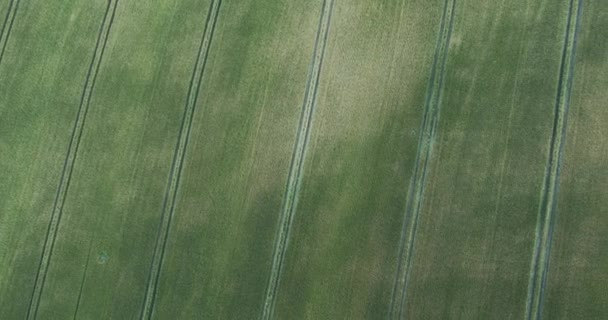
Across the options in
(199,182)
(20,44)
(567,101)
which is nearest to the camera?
(567,101)

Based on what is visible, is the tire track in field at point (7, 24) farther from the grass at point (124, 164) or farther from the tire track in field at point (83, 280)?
the tire track in field at point (83, 280)

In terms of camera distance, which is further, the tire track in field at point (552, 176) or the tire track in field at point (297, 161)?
the tire track in field at point (297, 161)

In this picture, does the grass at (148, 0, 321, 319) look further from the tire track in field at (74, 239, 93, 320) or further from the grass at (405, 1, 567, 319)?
the grass at (405, 1, 567, 319)

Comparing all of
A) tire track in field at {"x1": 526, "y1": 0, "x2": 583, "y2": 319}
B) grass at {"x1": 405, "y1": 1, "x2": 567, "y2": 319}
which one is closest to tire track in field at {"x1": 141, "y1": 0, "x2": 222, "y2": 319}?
grass at {"x1": 405, "y1": 1, "x2": 567, "y2": 319}

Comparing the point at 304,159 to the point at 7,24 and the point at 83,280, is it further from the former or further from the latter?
the point at 7,24

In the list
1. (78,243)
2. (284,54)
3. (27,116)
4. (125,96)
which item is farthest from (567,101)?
(27,116)

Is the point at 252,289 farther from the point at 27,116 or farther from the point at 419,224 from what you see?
the point at 27,116

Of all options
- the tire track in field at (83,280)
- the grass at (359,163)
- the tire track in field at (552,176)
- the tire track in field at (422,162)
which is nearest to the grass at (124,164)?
the tire track in field at (83,280)
